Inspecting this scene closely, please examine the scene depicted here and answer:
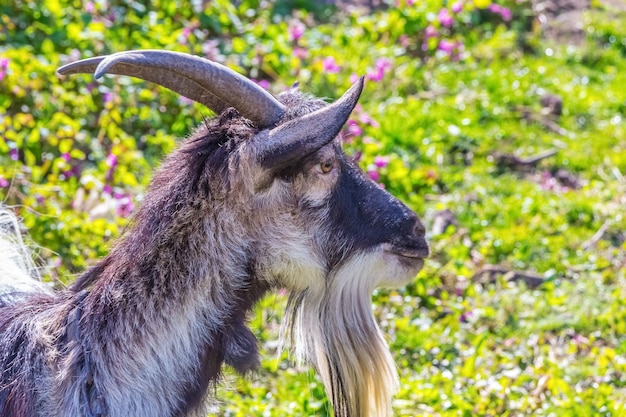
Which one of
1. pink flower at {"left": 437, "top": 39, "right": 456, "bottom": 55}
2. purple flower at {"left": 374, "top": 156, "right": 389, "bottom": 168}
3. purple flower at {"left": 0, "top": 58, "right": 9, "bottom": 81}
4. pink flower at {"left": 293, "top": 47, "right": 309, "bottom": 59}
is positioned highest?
purple flower at {"left": 0, "top": 58, "right": 9, "bottom": 81}

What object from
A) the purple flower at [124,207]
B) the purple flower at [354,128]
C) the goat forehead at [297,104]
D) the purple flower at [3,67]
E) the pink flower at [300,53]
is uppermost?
the goat forehead at [297,104]

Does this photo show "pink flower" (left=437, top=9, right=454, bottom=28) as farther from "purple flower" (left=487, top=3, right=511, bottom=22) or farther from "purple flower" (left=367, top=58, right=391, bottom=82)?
"purple flower" (left=367, top=58, right=391, bottom=82)

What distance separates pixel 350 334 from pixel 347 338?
19 millimetres

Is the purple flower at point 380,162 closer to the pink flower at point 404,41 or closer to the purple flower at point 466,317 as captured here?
the purple flower at point 466,317

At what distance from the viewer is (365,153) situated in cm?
649

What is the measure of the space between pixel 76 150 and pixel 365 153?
1.77 m

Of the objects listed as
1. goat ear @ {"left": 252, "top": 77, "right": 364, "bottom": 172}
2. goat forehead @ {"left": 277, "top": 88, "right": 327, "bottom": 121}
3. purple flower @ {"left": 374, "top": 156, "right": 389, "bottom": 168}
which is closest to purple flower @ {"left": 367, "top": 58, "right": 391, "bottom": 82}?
purple flower @ {"left": 374, "top": 156, "right": 389, "bottom": 168}

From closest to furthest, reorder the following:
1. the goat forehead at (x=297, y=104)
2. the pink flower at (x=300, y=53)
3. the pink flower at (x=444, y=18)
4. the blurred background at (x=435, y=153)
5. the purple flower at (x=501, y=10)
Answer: the goat forehead at (x=297, y=104)
the blurred background at (x=435, y=153)
the pink flower at (x=300, y=53)
the pink flower at (x=444, y=18)
the purple flower at (x=501, y=10)

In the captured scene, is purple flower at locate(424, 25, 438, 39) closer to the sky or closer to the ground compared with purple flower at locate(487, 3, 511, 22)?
closer to the sky

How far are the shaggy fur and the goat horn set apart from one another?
0.06 meters

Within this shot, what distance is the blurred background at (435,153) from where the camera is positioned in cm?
492

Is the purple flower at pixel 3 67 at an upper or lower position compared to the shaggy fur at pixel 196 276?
lower

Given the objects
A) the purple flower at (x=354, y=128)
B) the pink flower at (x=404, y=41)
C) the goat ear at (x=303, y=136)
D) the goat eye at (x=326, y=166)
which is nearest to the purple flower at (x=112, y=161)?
the purple flower at (x=354, y=128)

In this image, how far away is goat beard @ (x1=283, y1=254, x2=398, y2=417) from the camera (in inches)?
141
